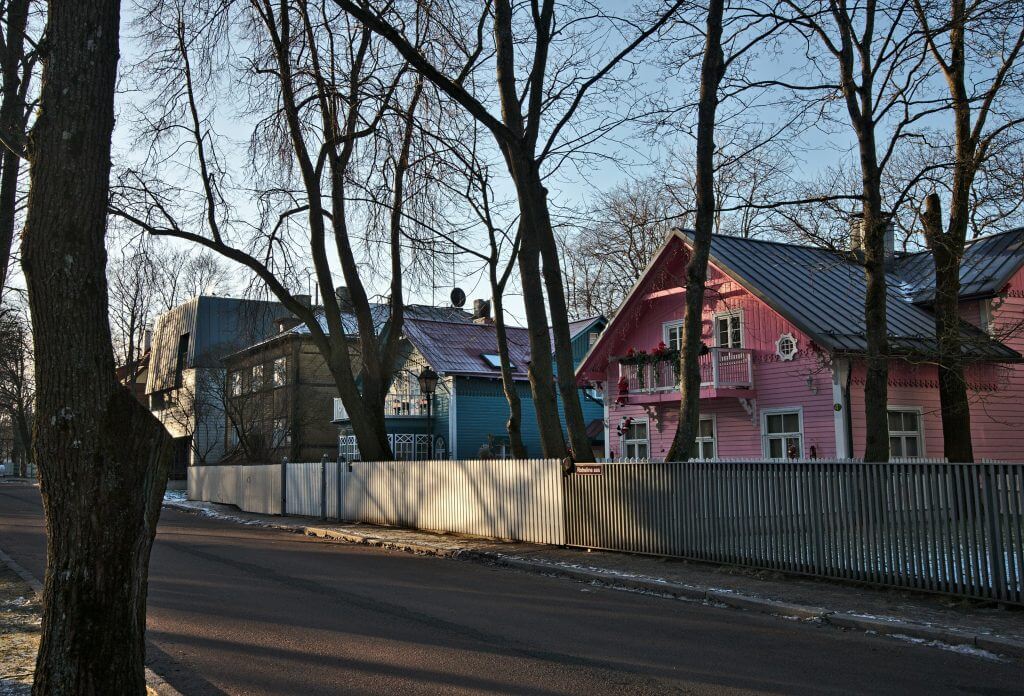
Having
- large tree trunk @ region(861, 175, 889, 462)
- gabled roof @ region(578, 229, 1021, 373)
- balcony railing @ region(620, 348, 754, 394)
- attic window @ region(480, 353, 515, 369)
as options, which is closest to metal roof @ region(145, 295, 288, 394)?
attic window @ region(480, 353, 515, 369)

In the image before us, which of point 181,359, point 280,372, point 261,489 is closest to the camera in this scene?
point 261,489

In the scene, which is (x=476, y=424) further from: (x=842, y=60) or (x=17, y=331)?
(x=842, y=60)

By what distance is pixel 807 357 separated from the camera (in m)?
22.7

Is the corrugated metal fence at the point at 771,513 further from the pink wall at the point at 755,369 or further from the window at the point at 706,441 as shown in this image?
the window at the point at 706,441

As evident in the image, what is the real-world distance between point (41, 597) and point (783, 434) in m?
18.2

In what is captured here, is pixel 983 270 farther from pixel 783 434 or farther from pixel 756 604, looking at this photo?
pixel 756 604

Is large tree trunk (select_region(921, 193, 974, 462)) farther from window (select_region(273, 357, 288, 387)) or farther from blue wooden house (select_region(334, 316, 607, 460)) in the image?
window (select_region(273, 357, 288, 387))

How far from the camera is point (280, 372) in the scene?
4478 cm

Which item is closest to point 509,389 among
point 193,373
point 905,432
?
point 905,432

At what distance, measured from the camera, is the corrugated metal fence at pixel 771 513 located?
9531 mm

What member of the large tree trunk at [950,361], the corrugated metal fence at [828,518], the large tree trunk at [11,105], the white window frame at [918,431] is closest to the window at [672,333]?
the white window frame at [918,431]

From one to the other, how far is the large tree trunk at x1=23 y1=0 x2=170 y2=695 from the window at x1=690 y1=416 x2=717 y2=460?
71.9 ft

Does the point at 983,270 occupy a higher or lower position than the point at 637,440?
higher

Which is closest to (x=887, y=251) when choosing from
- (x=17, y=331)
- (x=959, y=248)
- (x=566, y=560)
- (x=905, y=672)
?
(x=959, y=248)
